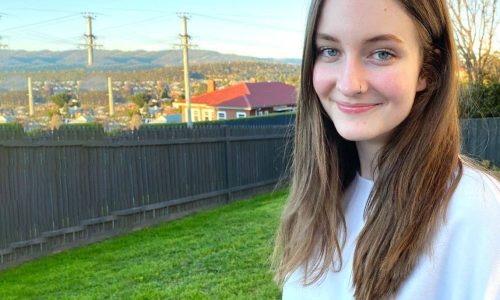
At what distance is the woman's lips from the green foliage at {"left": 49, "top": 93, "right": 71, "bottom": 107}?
13394mm

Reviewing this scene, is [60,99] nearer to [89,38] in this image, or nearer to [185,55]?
[185,55]

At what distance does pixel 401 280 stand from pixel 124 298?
3.79 metres

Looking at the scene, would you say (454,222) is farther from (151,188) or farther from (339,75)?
(151,188)

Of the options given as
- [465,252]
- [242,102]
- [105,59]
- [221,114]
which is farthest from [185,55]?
[465,252]

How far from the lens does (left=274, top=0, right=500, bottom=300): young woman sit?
34.7 inches

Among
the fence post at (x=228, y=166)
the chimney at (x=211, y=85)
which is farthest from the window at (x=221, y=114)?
the fence post at (x=228, y=166)

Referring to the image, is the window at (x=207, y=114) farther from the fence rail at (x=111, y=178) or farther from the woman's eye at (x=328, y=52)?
the woman's eye at (x=328, y=52)

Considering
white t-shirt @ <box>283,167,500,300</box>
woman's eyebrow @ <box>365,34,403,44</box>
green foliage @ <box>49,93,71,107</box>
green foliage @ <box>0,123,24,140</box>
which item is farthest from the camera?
green foliage @ <box>49,93,71,107</box>

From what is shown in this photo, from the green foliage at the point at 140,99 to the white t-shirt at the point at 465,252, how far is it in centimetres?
1847

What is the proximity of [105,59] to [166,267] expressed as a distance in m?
24.5

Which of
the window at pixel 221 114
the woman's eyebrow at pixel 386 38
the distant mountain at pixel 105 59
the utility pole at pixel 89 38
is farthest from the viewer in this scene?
the window at pixel 221 114

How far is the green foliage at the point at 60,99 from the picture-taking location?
1379 centimetres

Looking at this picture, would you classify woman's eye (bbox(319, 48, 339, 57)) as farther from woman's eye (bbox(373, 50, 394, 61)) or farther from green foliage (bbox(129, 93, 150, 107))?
green foliage (bbox(129, 93, 150, 107))

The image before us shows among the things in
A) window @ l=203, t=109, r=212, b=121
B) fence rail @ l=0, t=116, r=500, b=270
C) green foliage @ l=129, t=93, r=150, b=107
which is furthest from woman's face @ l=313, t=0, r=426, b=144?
window @ l=203, t=109, r=212, b=121
